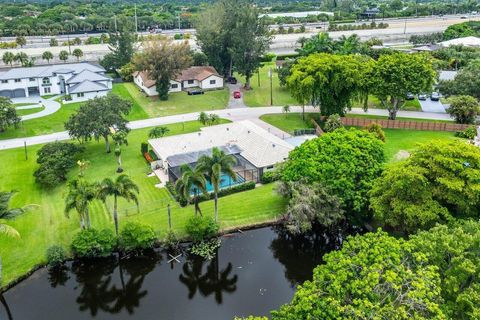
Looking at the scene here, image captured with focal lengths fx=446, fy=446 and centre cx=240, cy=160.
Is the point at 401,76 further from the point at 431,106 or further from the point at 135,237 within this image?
the point at 135,237

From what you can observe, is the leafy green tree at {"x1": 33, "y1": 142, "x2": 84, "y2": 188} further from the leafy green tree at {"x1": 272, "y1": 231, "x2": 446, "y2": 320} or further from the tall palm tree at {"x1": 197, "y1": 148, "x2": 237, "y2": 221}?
the leafy green tree at {"x1": 272, "y1": 231, "x2": 446, "y2": 320}

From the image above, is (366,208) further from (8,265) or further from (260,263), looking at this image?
(8,265)

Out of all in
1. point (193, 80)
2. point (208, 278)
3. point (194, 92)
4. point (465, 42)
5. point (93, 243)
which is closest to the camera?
point (208, 278)

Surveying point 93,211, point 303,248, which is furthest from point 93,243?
point 303,248

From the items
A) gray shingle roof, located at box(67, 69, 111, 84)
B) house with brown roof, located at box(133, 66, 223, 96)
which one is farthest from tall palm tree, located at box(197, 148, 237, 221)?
gray shingle roof, located at box(67, 69, 111, 84)

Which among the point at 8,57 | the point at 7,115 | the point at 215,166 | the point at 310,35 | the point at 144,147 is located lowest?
the point at 144,147

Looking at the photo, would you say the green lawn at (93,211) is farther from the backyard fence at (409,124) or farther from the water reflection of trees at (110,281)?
the backyard fence at (409,124)

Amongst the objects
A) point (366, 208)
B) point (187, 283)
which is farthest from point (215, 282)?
point (366, 208)
